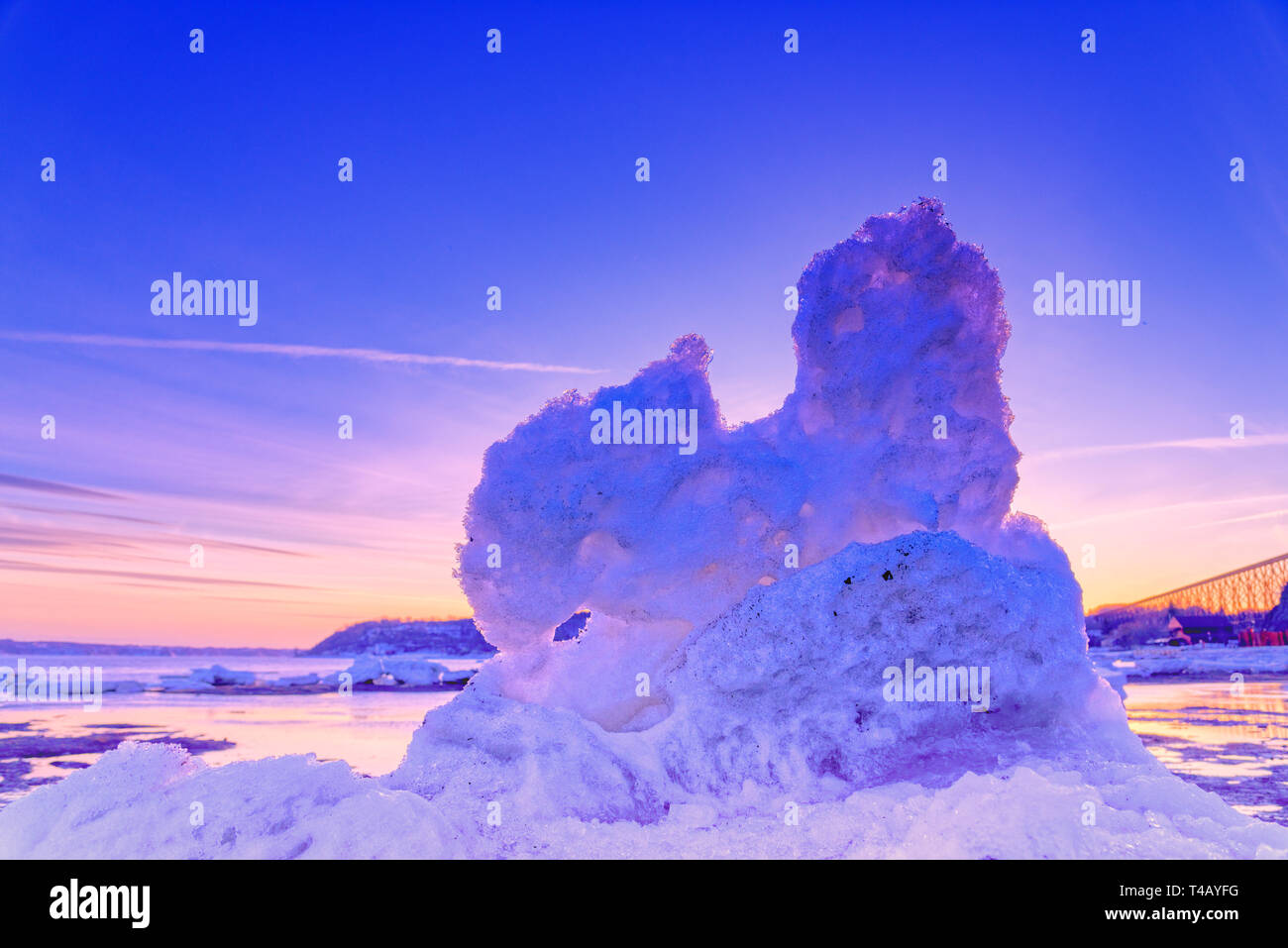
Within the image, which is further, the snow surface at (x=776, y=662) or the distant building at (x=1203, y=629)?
the distant building at (x=1203, y=629)

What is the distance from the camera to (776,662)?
587cm

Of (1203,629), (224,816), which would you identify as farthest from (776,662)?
(1203,629)

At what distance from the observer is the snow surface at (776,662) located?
4430 mm

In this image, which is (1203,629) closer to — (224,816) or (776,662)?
(776,662)

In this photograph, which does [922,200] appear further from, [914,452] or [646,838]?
[646,838]

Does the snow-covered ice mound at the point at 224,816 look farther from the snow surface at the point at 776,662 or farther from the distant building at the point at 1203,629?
the distant building at the point at 1203,629

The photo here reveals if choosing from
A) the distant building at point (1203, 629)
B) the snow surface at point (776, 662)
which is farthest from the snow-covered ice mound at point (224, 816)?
the distant building at point (1203, 629)

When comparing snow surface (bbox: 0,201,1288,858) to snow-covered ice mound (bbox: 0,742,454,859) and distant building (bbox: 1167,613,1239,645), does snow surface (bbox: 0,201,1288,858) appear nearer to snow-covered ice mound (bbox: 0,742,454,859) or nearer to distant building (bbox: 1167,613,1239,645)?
snow-covered ice mound (bbox: 0,742,454,859)

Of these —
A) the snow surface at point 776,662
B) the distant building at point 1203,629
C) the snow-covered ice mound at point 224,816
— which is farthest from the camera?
the distant building at point 1203,629

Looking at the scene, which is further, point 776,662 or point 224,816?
point 776,662

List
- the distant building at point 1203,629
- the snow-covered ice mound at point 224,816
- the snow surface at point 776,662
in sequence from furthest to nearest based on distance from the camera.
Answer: the distant building at point 1203,629, the snow surface at point 776,662, the snow-covered ice mound at point 224,816

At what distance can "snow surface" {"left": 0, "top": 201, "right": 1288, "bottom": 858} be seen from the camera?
443 cm
